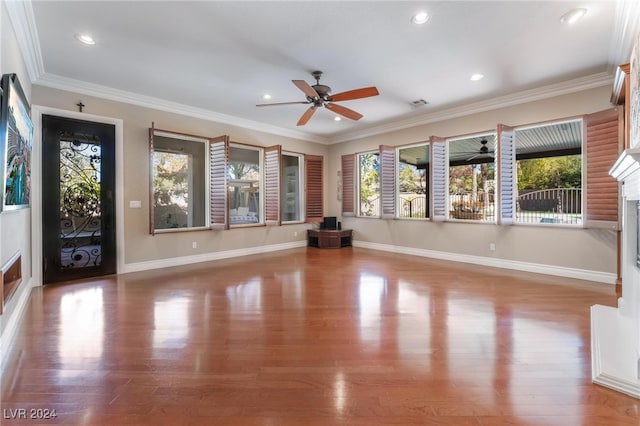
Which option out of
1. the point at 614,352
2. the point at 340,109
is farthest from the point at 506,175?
the point at 614,352

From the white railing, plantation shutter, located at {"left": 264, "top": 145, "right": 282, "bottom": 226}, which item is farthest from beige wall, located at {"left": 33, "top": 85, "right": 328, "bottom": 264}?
the white railing

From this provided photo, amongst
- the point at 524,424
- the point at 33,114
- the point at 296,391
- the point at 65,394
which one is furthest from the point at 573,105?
the point at 33,114

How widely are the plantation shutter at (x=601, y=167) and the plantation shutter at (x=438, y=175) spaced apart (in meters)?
2.14

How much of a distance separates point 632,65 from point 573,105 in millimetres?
2021

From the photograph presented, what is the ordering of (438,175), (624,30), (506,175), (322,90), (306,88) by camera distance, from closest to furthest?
(624,30) < (306,88) < (322,90) < (506,175) < (438,175)

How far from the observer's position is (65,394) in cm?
172

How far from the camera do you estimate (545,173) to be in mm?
5516

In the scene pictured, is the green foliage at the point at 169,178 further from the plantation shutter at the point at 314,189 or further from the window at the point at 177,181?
the plantation shutter at the point at 314,189

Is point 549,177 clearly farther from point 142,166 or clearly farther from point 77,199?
point 77,199

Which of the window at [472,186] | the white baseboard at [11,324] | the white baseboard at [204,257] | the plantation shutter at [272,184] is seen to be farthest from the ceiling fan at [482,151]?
the white baseboard at [11,324]

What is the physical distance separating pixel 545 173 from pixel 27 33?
7812 mm

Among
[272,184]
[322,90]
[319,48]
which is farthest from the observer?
[272,184]

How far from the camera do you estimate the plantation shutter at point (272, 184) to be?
21.0ft

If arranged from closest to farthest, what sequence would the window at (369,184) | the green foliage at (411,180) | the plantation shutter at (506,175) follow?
the plantation shutter at (506,175), the green foliage at (411,180), the window at (369,184)
